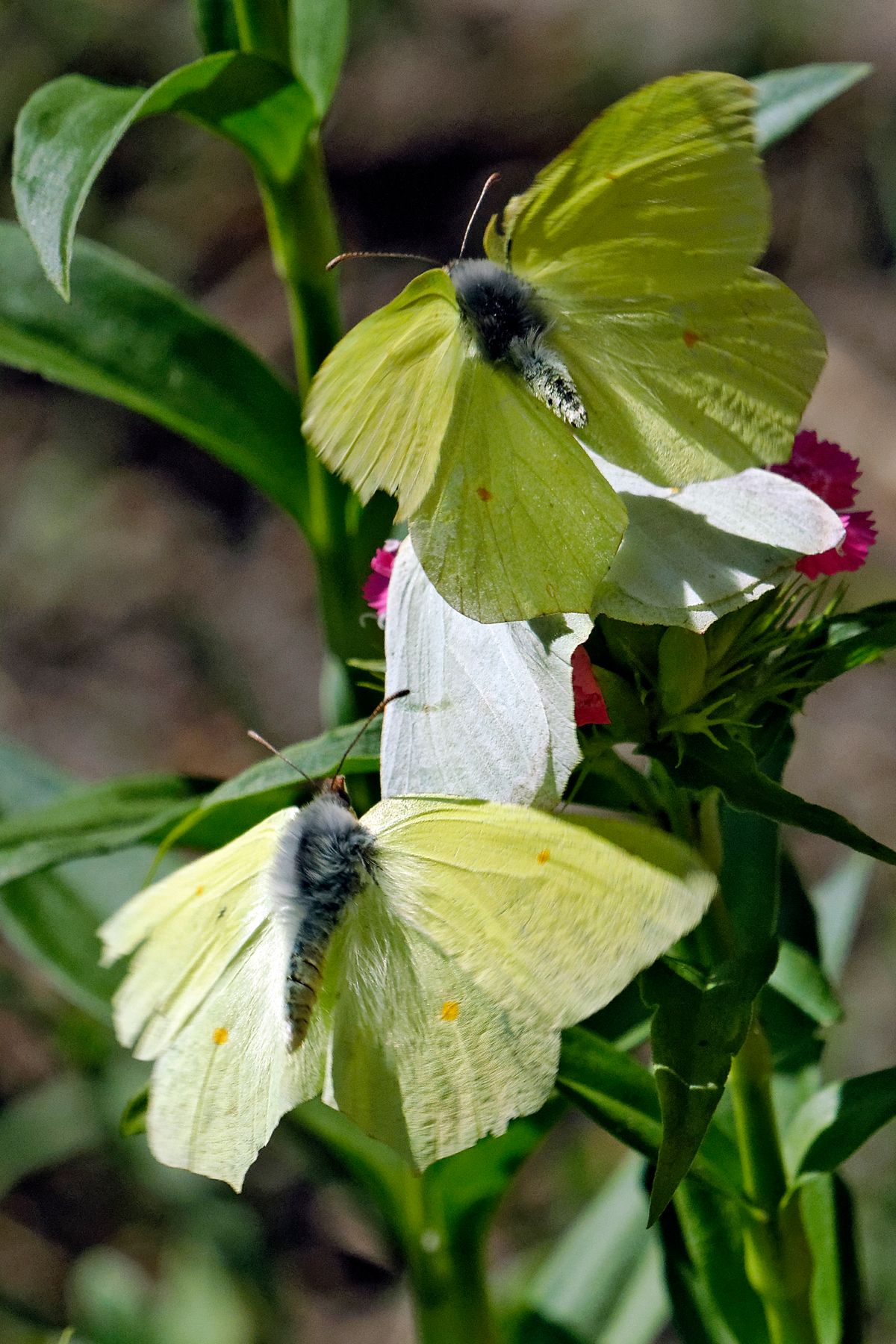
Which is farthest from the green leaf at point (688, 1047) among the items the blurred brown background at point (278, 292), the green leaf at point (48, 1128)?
the blurred brown background at point (278, 292)

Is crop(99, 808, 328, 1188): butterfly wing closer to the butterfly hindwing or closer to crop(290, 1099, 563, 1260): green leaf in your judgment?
the butterfly hindwing

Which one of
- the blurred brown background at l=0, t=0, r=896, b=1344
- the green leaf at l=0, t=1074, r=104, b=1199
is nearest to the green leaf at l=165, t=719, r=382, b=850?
the green leaf at l=0, t=1074, r=104, b=1199

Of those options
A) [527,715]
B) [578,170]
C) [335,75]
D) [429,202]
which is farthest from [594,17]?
[527,715]

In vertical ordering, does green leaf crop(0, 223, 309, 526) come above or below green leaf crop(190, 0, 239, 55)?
below

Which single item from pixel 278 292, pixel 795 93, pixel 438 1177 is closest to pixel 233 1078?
pixel 438 1177

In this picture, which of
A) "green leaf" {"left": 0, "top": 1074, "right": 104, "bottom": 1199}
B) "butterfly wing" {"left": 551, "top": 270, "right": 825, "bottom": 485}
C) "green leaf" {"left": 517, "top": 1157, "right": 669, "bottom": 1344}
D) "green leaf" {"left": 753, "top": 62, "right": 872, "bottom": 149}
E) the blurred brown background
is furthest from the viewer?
the blurred brown background

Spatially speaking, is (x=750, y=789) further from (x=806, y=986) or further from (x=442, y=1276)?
(x=442, y=1276)

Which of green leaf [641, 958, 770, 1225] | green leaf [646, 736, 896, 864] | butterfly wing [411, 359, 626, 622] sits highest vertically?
butterfly wing [411, 359, 626, 622]
